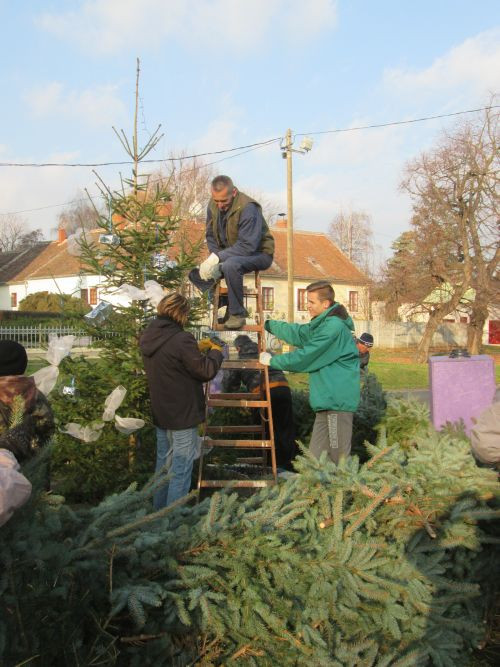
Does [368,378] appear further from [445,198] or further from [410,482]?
[445,198]

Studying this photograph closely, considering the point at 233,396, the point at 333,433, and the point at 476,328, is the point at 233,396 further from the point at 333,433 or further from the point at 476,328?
the point at 476,328

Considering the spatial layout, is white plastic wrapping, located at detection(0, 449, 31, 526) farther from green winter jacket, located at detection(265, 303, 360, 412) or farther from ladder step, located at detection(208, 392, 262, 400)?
ladder step, located at detection(208, 392, 262, 400)

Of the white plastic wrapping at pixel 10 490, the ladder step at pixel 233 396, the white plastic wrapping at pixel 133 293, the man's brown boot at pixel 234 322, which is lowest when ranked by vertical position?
the ladder step at pixel 233 396

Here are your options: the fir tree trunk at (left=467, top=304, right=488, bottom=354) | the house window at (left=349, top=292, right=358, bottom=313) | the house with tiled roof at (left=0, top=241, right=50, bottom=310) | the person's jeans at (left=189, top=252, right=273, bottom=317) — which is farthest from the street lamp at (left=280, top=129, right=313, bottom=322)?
the house with tiled roof at (left=0, top=241, right=50, bottom=310)

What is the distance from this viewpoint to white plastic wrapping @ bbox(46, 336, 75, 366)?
4.87 metres

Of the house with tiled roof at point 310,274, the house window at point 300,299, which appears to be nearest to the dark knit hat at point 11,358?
the house with tiled roof at point 310,274

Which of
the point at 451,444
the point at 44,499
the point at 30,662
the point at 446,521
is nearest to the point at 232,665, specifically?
the point at 30,662

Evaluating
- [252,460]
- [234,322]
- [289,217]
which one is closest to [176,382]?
[234,322]

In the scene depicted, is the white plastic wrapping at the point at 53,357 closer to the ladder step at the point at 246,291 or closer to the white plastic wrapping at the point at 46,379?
the white plastic wrapping at the point at 46,379


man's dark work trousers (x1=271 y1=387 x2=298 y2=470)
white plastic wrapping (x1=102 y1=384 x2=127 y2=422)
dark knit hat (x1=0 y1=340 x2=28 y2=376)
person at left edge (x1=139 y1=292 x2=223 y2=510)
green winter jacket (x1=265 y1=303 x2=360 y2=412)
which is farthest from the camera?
man's dark work trousers (x1=271 y1=387 x2=298 y2=470)

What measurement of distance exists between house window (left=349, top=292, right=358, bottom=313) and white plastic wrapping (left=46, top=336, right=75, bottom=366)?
41979mm

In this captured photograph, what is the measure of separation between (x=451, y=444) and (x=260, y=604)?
1.88m

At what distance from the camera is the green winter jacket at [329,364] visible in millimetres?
4758

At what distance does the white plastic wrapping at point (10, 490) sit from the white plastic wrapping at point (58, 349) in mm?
2827
